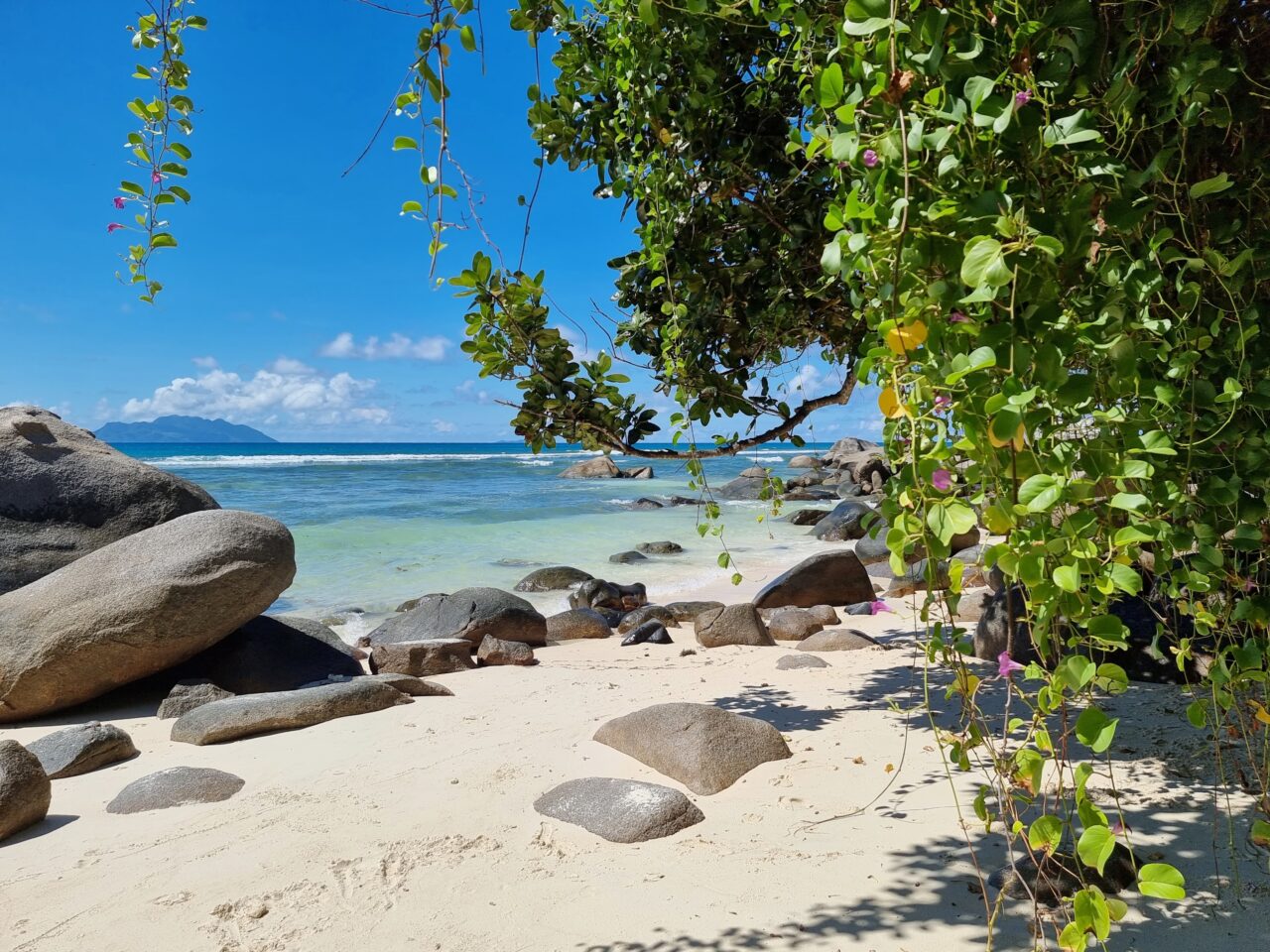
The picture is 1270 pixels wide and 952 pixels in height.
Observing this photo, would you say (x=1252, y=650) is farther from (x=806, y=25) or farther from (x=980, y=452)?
(x=806, y=25)

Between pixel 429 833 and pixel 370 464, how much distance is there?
48.0m

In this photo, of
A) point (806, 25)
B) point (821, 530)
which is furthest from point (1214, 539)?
point (821, 530)

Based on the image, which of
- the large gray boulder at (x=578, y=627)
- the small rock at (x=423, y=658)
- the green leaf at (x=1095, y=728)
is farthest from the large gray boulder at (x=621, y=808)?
the large gray boulder at (x=578, y=627)

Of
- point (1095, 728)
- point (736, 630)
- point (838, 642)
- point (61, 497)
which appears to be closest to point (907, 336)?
point (1095, 728)

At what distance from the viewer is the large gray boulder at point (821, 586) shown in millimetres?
9453

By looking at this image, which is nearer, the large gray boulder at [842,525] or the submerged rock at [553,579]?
the submerged rock at [553,579]

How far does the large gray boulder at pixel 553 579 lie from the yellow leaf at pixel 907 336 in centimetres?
1079

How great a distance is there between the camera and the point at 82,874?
126 inches

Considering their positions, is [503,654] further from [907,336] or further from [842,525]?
[842,525]

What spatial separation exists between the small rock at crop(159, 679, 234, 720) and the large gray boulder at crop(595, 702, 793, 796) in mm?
3226

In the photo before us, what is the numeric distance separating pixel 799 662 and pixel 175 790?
385 cm

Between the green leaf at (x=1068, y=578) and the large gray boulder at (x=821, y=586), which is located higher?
the green leaf at (x=1068, y=578)

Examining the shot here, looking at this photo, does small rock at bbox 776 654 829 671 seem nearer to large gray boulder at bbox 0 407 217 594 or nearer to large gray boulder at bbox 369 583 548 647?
large gray boulder at bbox 369 583 548 647

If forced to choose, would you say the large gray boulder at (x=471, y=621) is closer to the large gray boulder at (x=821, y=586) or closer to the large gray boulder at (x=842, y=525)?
the large gray boulder at (x=821, y=586)
